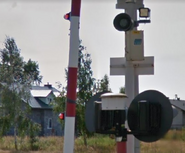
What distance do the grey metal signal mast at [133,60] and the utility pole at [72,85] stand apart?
61cm

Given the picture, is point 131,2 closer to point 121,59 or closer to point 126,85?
point 121,59

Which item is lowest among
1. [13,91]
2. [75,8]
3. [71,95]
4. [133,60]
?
[71,95]

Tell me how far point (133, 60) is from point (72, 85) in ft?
2.89

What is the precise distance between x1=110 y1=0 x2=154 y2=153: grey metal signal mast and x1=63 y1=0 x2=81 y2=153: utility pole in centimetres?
61

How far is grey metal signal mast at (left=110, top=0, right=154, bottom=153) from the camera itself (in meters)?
4.18

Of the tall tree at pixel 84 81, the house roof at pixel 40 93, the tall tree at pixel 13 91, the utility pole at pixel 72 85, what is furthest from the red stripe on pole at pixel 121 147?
the house roof at pixel 40 93

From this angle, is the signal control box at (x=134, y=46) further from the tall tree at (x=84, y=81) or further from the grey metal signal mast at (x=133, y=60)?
the tall tree at (x=84, y=81)

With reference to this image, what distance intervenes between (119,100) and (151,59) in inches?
53.5

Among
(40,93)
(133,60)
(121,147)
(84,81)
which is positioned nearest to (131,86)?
(133,60)

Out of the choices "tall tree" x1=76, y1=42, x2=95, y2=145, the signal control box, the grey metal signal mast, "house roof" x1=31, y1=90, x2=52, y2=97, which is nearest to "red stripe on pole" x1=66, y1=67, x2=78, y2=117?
the grey metal signal mast

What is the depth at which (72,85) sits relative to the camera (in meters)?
4.01

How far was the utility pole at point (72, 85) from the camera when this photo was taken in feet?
13.0

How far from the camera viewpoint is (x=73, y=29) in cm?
Result: 414

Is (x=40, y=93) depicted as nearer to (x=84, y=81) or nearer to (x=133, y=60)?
(x=84, y=81)
